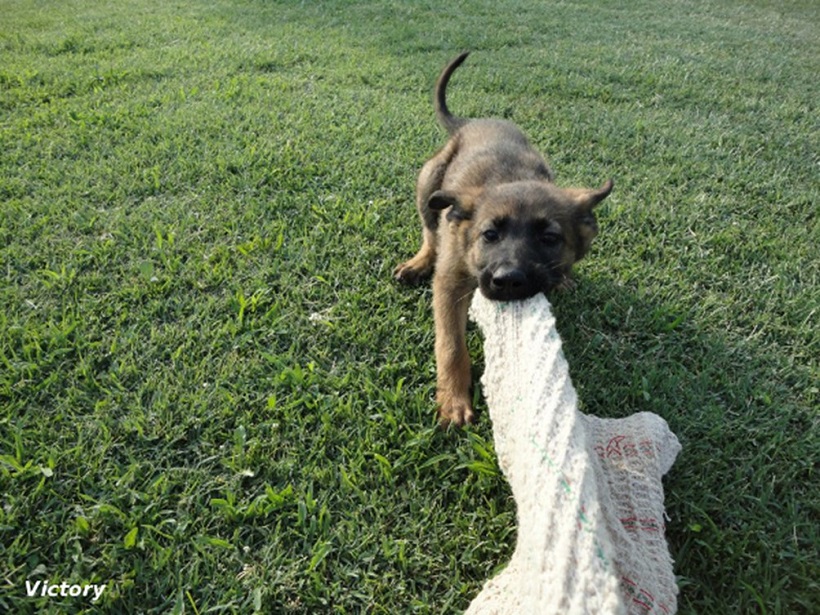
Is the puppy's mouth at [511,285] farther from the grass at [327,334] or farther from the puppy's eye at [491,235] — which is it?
the grass at [327,334]

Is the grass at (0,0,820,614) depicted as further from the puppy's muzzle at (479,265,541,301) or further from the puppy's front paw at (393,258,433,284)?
the puppy's muzzle at (479,265,541,301)

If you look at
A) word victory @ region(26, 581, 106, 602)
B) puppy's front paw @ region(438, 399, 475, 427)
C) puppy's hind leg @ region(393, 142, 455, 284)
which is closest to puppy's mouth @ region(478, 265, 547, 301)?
puppy's front paw @ region(438, 399, 475, 427)

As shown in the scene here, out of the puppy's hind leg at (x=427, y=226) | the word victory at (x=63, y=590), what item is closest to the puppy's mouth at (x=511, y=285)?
the puppy's hind leg at (x=427, y=226)

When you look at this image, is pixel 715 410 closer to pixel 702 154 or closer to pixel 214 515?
pixel 214 515

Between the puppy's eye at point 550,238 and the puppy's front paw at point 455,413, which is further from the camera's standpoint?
the puppy's eye at point 550,238

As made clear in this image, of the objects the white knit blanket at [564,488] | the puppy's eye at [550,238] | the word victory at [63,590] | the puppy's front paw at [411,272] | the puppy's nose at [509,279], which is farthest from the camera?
the puppy's front paw at [411,272]

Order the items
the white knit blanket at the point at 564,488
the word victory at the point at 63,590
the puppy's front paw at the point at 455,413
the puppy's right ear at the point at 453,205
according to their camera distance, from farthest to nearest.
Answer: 1. the puppy's right ear at the point at 453,205
2. the puppy's front paw at the point at 455,413
3. the word victory at the point at 63,590
4. the white knit blanket at the point at 564,488

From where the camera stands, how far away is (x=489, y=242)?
297cm

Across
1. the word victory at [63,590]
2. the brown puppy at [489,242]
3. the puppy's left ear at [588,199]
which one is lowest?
the word victory at [63,590]

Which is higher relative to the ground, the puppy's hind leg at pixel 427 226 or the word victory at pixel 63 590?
the puppy's hind leg at pixel 427 226

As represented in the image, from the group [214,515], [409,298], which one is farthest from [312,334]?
[214,515]

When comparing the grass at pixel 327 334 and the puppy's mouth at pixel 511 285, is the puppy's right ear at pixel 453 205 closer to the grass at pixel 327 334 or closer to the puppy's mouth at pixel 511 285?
the grass at pixel 327 334

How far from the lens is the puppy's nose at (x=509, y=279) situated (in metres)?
2.51

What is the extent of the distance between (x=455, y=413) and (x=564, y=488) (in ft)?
3.88
